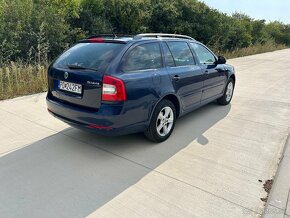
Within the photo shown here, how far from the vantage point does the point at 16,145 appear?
155 inches

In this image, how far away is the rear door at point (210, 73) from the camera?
16.7 feet

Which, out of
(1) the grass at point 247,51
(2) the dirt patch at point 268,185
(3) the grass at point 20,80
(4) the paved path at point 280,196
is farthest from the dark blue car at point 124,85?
(1) the grass at point 247,51

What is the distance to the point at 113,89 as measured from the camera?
328cm

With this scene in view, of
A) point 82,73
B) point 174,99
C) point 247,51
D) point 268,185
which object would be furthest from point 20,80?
point 247,51

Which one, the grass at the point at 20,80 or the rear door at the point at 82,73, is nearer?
the rear door at the point at 82,73

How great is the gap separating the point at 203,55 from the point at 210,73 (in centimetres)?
40

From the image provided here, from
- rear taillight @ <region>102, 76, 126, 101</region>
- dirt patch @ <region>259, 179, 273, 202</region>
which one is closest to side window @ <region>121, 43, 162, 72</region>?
rear taillight @ <region>102, 76, 126, 101</region>

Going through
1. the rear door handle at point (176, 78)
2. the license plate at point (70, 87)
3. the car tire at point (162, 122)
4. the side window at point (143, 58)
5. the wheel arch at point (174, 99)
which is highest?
the side window at point (143, 58)

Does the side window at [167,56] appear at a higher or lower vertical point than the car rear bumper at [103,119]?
higher

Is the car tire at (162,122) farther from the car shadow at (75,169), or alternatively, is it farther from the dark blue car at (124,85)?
the car shadow at (75,169)

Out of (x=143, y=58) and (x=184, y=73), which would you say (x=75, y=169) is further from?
(x=184, y=73)

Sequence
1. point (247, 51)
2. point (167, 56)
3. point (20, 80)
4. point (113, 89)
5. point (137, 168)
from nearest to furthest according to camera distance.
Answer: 1. point (113, 89)
2. point (137, 168)
3. point (167, 56)
4. point (20, 80)
5. point (247, 51)

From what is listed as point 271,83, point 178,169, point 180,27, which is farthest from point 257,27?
point 178,169

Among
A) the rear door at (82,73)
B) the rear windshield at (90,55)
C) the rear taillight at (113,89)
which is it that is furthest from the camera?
the rear windshield at (90,55)
